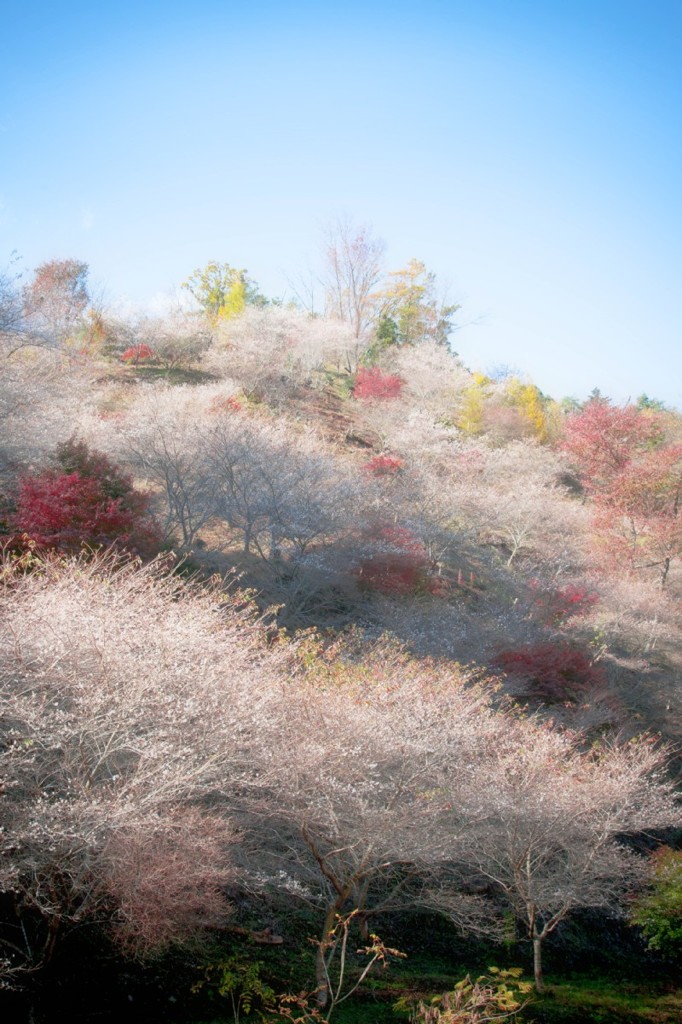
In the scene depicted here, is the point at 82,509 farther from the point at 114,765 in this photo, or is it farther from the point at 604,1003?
the point at 604,1003

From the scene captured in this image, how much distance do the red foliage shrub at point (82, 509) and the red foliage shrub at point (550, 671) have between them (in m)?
7.98

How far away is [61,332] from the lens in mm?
26969

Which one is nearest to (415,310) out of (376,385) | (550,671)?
(376,385)

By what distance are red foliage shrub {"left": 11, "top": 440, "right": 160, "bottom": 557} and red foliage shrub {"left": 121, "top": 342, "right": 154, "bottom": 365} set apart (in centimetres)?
1682

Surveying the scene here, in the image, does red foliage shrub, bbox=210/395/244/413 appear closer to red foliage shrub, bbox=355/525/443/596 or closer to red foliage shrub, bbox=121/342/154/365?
red foliage shrub, bbox=121/342/154/365

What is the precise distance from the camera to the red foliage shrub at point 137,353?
2889cm

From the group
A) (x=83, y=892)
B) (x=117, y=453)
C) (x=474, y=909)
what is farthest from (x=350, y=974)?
(x=117, y=453)

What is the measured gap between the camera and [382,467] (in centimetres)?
2211

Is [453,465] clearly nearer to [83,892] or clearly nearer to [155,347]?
[155,347]

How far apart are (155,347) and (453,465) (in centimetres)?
1539

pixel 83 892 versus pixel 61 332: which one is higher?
pixel 61 332

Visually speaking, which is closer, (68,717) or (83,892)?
(68,717)

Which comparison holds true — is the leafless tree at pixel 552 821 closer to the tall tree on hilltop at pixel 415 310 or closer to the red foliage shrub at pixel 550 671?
the red foliage shrub at pixel 550 671

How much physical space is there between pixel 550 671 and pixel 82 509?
10.2 meters
